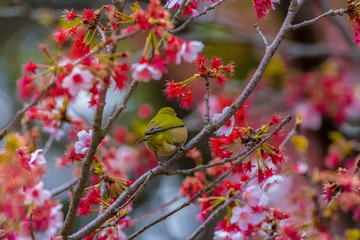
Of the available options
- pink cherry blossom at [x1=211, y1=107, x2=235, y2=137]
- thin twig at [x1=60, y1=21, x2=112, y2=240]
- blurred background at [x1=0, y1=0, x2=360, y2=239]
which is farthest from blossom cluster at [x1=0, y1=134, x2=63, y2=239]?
blurred background at [x1=0, y1=0, x2=360, y2=239]

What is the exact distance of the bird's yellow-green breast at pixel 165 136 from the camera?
107 inches

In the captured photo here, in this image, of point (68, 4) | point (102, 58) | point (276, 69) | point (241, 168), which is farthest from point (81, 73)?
point (68, 4)

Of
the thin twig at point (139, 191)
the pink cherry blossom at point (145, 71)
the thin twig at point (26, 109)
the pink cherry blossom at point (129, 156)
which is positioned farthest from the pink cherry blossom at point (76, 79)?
the pink cherry blossom at point (129, 156)

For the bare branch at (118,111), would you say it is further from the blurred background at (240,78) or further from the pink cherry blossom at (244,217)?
the blurred background at (240,78)

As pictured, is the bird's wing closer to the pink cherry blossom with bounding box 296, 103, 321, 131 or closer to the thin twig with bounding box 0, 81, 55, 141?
the thin twig with bounding box 0, 81, 55, 141

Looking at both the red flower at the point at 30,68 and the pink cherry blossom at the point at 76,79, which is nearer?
the pink cherry blossom at the point at 76,79

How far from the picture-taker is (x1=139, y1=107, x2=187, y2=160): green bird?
2725 mm

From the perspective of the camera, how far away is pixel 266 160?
94.7 inches

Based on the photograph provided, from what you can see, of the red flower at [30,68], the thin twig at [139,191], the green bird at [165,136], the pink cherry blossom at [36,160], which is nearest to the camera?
the red flower at [30,68]

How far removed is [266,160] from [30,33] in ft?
19.5

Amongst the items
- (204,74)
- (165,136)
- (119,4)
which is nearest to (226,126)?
(204,74)

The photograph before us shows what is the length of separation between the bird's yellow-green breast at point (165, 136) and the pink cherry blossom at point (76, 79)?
108 cm

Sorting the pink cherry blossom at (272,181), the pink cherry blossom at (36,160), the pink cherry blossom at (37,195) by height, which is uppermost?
the pink cherry blossom at (36,160)

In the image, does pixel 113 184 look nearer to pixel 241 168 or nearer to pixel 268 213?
pixel 241 168
